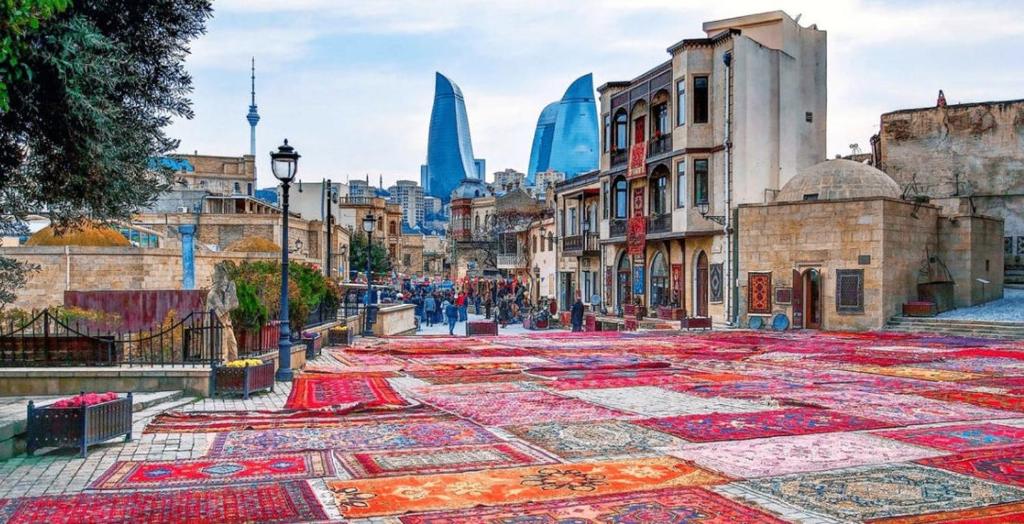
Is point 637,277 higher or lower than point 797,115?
lower

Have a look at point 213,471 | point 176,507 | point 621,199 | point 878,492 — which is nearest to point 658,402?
point 878,492

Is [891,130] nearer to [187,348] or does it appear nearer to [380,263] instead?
[187,348]

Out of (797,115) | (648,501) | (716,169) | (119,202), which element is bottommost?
(648,501)

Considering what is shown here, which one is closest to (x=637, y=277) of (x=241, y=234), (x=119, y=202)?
(x=241, y=234)

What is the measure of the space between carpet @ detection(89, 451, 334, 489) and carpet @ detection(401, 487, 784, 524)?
178cm

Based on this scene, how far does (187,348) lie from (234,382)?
1.34m

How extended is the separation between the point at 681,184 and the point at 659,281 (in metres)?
4.51

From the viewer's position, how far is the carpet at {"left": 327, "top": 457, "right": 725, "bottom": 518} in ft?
22.1

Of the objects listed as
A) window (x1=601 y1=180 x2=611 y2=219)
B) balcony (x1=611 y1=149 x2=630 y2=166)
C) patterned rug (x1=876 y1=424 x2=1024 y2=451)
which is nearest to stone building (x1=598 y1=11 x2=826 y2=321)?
balcony (x1=611 y1=149 x2=630 y2=166)

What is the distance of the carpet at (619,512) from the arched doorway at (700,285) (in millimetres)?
26895

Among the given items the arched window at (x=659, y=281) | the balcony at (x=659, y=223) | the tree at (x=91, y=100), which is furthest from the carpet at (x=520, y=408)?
the arched window at (x=659, y=281)

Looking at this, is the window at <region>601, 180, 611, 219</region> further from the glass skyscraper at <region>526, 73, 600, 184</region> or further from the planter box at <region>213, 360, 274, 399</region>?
the glass skyscraper at <region>526, 73, 600, 184</region>

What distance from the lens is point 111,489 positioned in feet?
23.3

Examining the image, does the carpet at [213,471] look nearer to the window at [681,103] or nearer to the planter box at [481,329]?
the planter box at [481,329]
